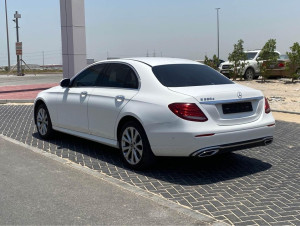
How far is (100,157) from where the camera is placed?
6.64m

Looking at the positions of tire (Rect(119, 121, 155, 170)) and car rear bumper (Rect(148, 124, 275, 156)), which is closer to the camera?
car rear bumper (Rect(148, 124, 275, 156))

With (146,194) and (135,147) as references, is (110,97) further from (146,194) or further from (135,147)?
(146,194)

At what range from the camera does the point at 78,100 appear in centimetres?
686

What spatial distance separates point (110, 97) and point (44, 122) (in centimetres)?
240

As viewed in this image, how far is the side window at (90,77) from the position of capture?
6.77 m

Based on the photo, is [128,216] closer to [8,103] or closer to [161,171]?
[161,171]

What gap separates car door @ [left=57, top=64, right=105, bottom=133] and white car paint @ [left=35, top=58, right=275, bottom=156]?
0.10 m

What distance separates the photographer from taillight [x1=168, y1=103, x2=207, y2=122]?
5094mm

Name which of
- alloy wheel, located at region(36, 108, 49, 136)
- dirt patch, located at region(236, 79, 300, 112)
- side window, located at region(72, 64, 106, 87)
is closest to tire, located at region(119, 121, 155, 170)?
side window, located at region(72, 64, 106, 87)

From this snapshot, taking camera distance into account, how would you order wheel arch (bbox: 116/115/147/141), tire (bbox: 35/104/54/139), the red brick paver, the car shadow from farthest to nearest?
1. the red brick paver
2. tire (bbox: 35/104/54/139)
3. wheel arch (bbox: 116/115/147/141)
4. the car shadow

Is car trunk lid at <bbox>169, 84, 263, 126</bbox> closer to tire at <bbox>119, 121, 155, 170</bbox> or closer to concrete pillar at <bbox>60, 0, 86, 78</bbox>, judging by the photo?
tire at <bbox>119, 121, 155, 170</bbox>

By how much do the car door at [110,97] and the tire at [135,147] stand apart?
275 millimetres

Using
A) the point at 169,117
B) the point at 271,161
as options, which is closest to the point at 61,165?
the point at 169,117

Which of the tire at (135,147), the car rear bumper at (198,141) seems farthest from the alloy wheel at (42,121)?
the car rear bumper at (198,141)
